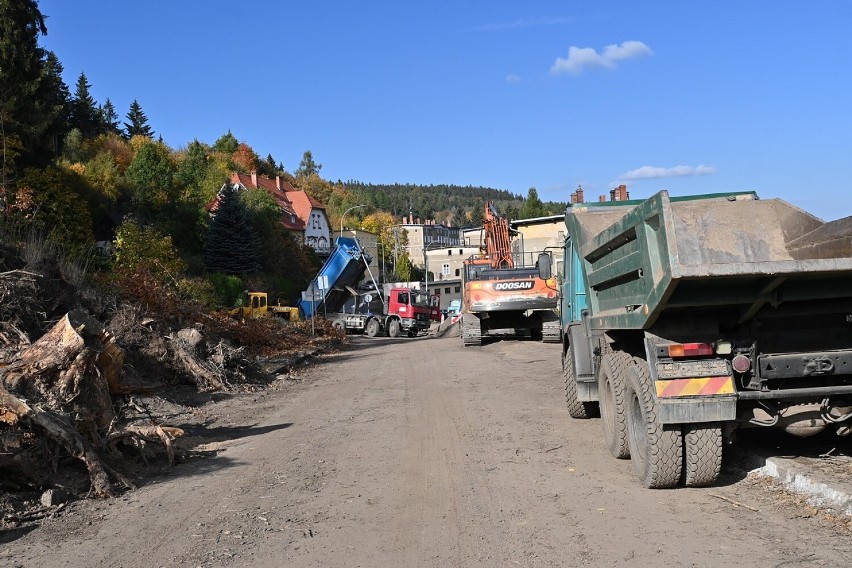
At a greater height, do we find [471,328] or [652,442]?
[471,328]

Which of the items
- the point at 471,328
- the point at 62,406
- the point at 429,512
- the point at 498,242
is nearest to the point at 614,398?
the point at 429,512

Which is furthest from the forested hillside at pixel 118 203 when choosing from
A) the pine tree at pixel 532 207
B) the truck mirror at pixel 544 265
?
the pine tree at pixel 532 207

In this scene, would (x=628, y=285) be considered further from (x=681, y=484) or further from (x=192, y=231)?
(x=192, y=231)

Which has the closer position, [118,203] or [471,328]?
[471,328]

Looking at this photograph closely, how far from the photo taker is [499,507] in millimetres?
6383

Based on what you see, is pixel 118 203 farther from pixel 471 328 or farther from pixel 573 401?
pixel 573 401

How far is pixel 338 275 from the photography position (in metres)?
36.0

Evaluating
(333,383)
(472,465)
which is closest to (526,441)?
(472,465)

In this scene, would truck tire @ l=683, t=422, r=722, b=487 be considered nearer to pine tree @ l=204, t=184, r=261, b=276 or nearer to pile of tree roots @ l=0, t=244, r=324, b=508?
pile of tree roots @ l=0, t=244, r=324, b=508

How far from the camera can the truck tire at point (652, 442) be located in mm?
6352

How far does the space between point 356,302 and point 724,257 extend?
33.1 meters

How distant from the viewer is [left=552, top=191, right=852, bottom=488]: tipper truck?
5941 millimetres

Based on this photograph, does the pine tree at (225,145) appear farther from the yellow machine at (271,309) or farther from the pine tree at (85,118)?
the yellow machine at (271,309)

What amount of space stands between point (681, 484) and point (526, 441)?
110 inches
